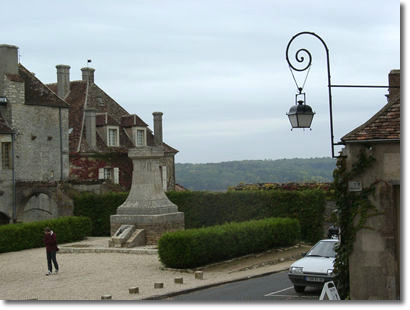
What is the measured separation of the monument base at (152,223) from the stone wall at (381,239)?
48.4 ft

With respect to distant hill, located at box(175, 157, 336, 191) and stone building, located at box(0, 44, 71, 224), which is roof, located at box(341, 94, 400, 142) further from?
distant hill, located at box(175, 157, 336, 191)

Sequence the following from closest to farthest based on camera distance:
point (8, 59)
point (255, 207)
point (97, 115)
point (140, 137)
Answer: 1. point (255, 207)
2. point (8, 59)
3. point (97, 115)
4. point (140, 137)

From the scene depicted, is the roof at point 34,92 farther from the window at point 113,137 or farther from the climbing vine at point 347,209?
the climbing vine at point 347,209

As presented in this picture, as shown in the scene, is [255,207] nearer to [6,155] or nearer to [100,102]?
[6,155]

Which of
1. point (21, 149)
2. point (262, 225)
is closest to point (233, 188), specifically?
point (262, 225)

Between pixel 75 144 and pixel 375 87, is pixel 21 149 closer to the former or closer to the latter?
pixel 75 144

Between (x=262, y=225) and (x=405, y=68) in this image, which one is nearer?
(x=405, y=68)

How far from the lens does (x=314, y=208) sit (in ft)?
93.0

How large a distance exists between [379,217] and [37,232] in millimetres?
19048

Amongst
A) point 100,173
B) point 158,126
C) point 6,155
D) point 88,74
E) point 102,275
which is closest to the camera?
point 102,275

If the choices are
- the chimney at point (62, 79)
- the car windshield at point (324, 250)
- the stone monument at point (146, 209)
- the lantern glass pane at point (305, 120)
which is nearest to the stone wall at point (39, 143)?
the chimney at point (62, 79)

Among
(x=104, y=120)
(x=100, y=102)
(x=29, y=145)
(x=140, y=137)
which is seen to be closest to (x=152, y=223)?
(x=29, y=145)

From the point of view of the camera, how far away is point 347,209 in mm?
12414

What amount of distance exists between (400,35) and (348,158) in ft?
9.87
